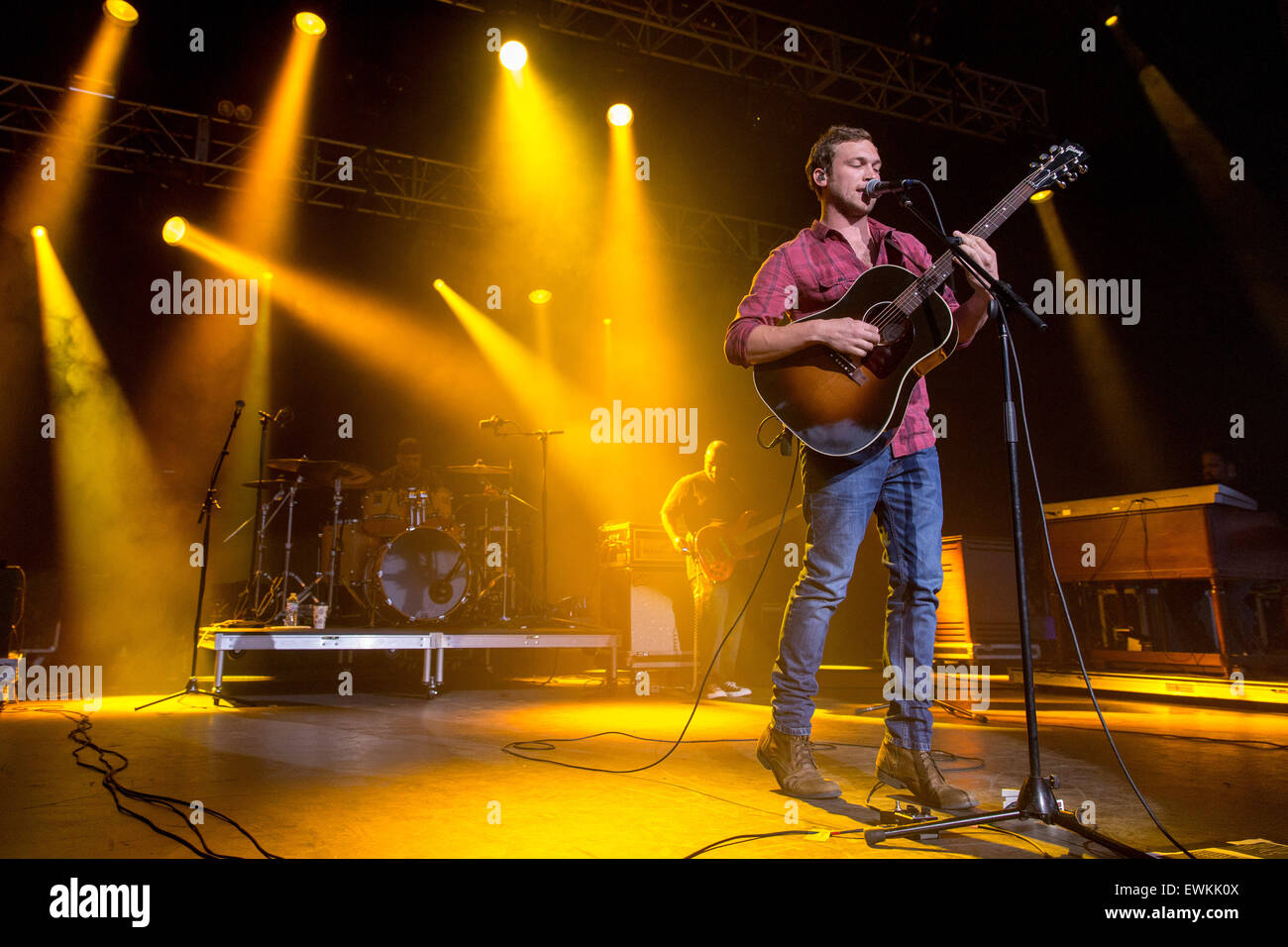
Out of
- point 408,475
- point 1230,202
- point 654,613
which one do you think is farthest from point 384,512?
point 1230,202

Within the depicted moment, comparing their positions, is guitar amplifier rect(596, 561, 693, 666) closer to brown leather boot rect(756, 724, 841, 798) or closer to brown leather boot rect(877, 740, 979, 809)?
brown leather boot rect(756, 724, 841, 798)

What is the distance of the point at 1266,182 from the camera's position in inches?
236

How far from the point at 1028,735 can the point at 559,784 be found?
1.42 m

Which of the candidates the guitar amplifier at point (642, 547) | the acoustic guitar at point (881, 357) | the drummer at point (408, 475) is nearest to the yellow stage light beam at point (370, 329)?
the drummer at point (408, 475)

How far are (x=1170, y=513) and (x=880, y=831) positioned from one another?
5.16m

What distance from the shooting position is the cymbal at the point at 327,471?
253 inches

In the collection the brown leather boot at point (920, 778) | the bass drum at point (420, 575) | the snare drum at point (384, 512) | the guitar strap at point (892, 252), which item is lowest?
the brown leather boot at point (920, 778)

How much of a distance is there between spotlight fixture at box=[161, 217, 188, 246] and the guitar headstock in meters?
9.38

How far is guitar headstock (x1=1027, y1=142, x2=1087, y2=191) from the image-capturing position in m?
2.10

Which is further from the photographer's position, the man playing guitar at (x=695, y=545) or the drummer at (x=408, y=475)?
the drummer at (x=408, y=475)

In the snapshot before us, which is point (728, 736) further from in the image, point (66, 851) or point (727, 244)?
point (727, 244)

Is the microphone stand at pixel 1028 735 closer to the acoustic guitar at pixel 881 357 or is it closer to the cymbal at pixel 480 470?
the acoustic guitar at pixel 881 357

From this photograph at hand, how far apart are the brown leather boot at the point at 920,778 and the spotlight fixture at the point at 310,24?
758 cm
